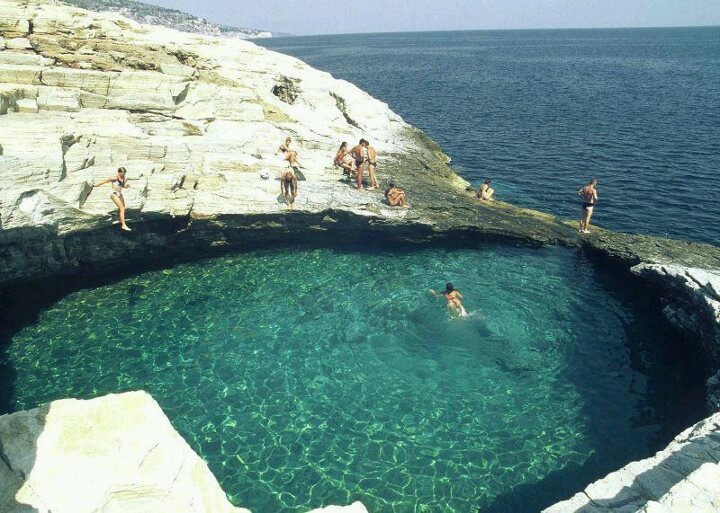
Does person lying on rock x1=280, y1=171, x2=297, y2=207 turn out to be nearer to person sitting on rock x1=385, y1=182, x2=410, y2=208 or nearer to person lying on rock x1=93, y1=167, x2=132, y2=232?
person sitting on rock x1=385, y1=182, x2=410, y2=208

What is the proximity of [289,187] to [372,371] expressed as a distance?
9625 millimetres

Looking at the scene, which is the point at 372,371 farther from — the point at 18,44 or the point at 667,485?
the point at 18,44

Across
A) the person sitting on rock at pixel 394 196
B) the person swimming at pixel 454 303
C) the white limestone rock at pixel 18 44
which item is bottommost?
the person swimming at pixel 454 303

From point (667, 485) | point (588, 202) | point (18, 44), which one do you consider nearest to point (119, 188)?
point (18, 44)

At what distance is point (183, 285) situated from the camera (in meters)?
19.6

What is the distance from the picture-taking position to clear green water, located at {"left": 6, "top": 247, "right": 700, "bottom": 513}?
480 inches

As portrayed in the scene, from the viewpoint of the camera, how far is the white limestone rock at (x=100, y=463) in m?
8.01

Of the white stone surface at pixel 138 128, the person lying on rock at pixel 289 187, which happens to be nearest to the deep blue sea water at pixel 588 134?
the white stone surface at pixel 138 128

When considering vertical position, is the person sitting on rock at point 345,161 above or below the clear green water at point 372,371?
above

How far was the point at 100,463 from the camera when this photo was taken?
8562 millimetres

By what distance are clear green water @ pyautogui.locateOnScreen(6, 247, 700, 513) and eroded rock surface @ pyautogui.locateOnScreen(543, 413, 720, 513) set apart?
247cm

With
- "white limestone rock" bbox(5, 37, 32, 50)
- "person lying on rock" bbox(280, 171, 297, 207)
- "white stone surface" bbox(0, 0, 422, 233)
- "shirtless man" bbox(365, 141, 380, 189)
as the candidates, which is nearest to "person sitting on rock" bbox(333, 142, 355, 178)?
"white stone surface" bbox(0, 0, 422, 233)

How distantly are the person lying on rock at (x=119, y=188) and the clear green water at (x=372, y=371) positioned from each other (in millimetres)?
3049

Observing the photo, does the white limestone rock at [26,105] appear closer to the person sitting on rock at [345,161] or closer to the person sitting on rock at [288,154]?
the person sitting on rock at [288,154]
